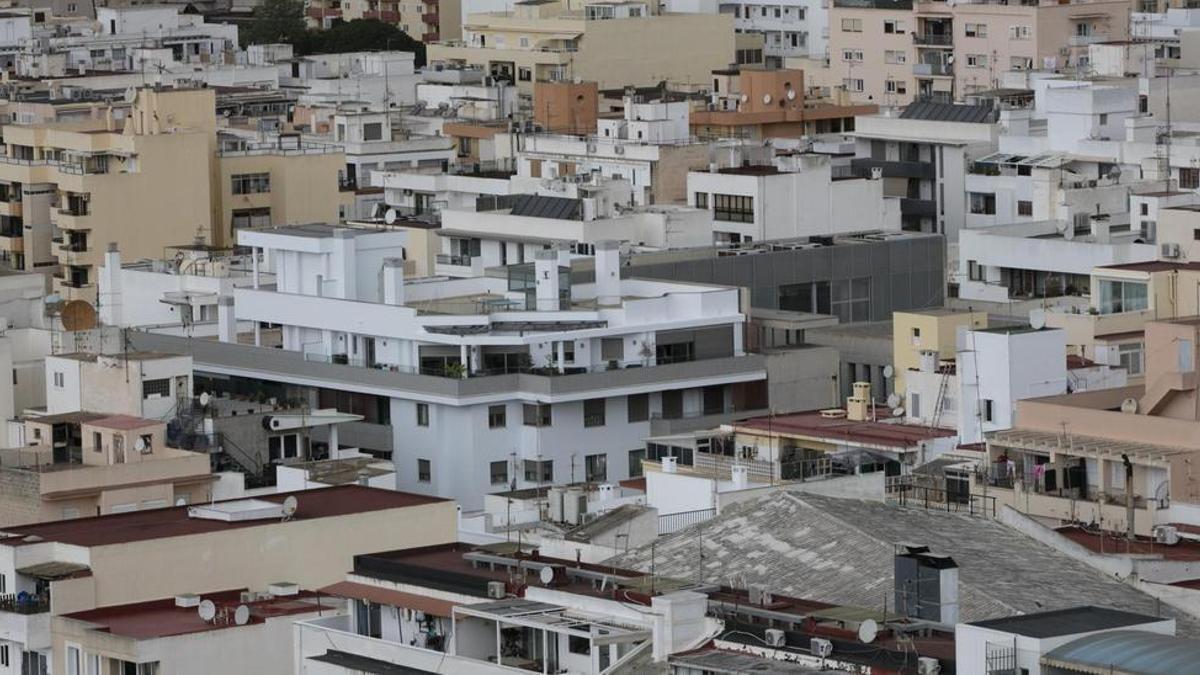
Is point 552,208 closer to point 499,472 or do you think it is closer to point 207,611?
point 499,472

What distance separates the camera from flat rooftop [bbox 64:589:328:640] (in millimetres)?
60219

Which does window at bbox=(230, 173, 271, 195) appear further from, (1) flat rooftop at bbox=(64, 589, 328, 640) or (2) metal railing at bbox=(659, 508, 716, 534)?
(1) flat rooftop at bbox=(64, 589, 328, 640)

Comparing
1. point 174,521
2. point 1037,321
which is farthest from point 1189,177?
point 174,521

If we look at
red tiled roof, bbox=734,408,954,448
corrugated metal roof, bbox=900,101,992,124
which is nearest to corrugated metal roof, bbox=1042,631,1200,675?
red tiled roof, bbox=734,408,954,448

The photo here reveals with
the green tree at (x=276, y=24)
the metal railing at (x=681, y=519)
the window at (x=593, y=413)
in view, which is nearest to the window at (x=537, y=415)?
the window at (x=593, y=413)

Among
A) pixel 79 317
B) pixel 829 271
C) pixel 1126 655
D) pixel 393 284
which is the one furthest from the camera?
pixel 829 271

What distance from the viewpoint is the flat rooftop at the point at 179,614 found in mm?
60219

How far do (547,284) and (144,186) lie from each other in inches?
973

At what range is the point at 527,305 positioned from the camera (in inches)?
3280

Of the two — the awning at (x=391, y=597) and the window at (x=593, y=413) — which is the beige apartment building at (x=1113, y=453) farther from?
the window at (x=593, y=413)

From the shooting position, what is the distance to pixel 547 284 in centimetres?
8338

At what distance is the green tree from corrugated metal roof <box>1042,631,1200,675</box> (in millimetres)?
118725

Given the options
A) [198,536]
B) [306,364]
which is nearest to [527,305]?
[306,364]

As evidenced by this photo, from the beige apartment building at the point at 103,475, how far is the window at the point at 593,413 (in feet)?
33.7
